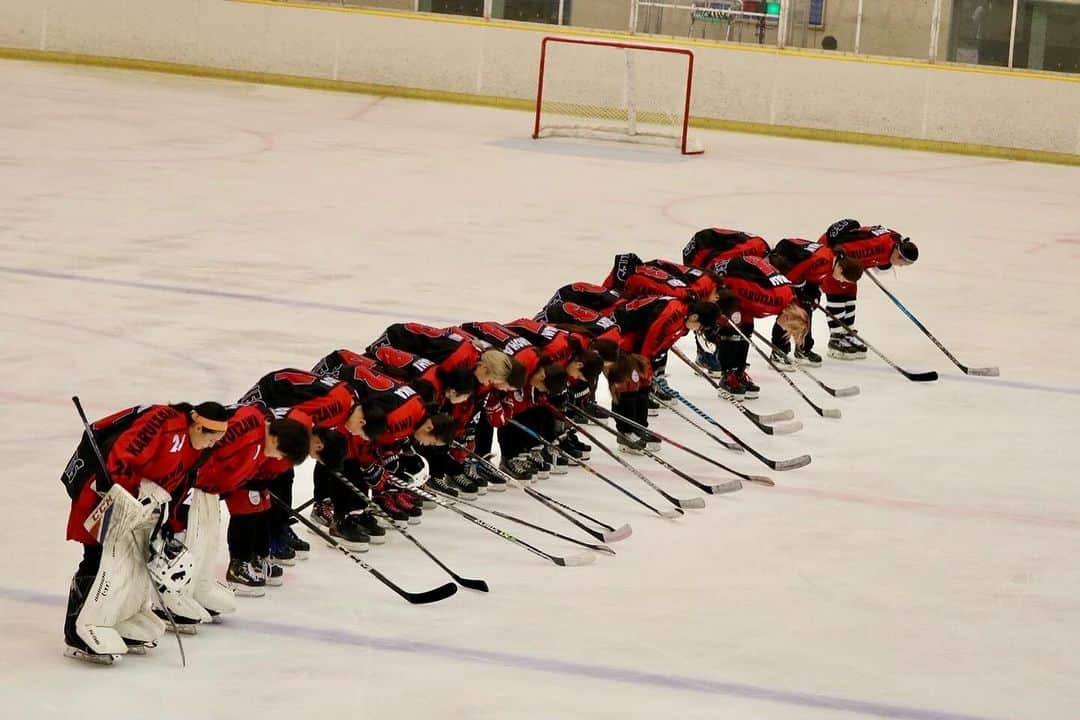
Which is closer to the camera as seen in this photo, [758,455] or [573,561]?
[573,561]

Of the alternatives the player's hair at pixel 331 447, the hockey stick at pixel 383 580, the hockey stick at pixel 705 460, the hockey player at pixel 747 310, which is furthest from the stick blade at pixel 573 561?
the hockey player at pixel 747 310

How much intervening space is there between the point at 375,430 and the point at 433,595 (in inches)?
22.7

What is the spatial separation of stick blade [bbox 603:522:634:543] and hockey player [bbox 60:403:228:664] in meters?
1.89

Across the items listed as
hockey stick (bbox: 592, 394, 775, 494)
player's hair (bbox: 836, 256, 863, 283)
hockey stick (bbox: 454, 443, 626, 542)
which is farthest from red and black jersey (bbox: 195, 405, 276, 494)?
player's hair (bbox: 836, 256, 863, 283)

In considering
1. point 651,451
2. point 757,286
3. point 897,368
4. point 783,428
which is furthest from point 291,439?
point 897,368

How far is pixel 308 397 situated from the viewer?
5.81 metres

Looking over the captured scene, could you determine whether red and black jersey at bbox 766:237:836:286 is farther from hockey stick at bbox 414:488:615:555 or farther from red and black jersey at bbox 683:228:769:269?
hockey stick at bbox 414:488:615:555

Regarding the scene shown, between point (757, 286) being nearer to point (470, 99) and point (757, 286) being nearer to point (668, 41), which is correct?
point (668, 41)

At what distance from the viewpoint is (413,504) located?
6434mm

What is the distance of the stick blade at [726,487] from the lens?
7133 millimetres

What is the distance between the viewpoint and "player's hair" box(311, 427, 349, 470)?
552 cm

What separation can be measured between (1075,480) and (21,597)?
4.53 m

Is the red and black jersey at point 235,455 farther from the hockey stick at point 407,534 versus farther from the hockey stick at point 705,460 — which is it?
the hockey stick at point 705,460

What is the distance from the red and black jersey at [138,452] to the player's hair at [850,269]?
16.2 ft
